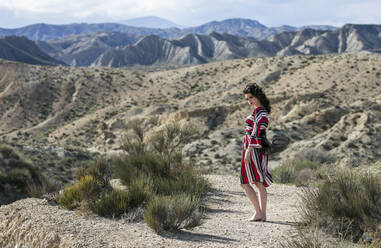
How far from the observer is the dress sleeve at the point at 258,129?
18.7 feet

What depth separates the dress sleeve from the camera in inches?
224

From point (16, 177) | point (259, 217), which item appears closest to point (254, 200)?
point (259, 217)

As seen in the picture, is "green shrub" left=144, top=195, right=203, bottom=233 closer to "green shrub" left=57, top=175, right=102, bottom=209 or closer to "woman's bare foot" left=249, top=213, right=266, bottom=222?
"woman's bare foot" left=249, top=213, right=266, bottom=222

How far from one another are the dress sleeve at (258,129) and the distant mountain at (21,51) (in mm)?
180079

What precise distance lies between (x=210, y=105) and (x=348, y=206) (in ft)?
118

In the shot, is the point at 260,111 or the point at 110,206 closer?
the point at 260,111

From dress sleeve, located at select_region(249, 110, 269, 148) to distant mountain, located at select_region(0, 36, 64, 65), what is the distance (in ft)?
591

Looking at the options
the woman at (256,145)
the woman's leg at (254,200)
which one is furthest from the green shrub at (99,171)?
the woman at (256,145)

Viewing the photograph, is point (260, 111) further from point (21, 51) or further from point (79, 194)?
point (21, 51)

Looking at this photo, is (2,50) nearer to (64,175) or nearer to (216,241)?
(64,175)

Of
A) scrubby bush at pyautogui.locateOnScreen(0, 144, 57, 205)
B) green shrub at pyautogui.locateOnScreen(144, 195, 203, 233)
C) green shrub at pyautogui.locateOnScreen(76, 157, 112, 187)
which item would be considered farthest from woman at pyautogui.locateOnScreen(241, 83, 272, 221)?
scrubby bush at pyautogui.locateOnScreen(0, 144, 57, 205)

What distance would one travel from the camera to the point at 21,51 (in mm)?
175625

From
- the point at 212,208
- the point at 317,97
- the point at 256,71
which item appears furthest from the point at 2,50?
the point at 212,208

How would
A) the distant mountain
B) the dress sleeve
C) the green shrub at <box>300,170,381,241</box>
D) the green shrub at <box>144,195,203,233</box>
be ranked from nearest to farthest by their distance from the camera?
1. the green shrub at <box>300,170,381,241</box>
2. the green shrub at <box>144,195,203,233</box>
3. the dress sleeve
4. the distant mountain
